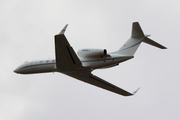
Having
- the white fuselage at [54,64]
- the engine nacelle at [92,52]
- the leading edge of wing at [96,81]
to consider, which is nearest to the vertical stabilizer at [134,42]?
the white fuselage at [54,64]

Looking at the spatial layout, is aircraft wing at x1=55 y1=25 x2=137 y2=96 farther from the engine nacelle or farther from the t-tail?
the t-tail

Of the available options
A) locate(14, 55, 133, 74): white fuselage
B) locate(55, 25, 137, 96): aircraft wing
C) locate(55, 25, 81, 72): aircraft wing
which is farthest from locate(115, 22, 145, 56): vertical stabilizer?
locate(55, 25, 81, 72): aircraft wing

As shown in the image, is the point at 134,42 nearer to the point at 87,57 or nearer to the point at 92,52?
the point at 92,52

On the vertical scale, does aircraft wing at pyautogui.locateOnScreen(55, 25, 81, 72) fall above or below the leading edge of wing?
above

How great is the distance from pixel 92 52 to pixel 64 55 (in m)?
2.39

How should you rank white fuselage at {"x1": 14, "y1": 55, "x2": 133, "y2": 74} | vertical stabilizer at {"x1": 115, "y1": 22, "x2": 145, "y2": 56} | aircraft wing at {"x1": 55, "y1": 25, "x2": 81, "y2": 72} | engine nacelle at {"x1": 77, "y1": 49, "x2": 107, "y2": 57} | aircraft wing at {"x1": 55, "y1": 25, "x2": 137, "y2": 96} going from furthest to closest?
vertical stabilizer at {"x1": 115, "y1": 22, "x2": 145, "y2": 56}, white fuselage at {"x1": 14, "y1": 55, "x2": 133, "y2": 74}, engine nacelle at {"x1": 77, "y1": 49, "x2": 107, "y2": 57}, aircraft wing at {"x1": 55, "y1": 25, "x2": 137, "y2": 96}, aircraft wing at {"x1": 55, "y1": 25, "x2": 81, "y2": 72}

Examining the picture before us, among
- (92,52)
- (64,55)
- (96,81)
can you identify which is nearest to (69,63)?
(64,55)

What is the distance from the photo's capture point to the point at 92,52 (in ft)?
86.4

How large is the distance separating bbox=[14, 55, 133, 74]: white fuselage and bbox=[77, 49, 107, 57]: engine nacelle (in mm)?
362

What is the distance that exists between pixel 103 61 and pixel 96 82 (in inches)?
222

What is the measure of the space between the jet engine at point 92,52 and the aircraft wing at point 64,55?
1.03m

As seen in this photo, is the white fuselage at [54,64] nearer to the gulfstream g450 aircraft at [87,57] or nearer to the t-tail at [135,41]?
the gulfstream g450 aircraft at [87,57]

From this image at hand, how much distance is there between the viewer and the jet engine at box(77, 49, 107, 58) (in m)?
25.9

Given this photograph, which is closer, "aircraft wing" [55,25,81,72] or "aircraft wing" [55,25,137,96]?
"aircraft wing" [55,25,81,72]
